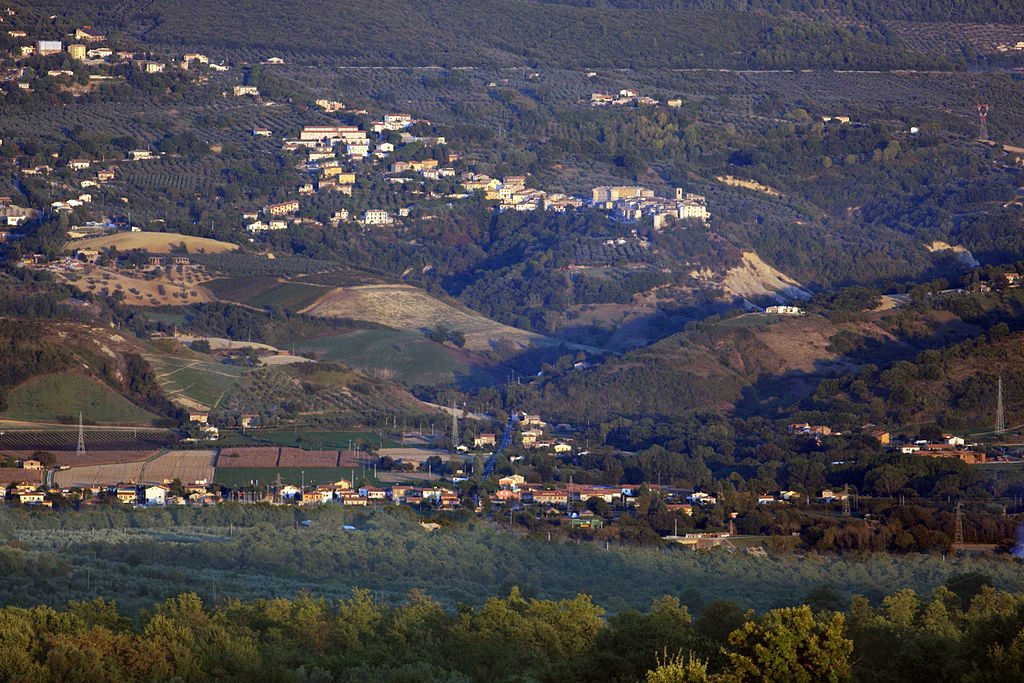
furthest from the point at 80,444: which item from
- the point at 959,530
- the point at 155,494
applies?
the point at 959,530

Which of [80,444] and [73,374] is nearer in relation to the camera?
[80,444]

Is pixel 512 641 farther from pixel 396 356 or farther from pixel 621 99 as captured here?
pixel 621 99

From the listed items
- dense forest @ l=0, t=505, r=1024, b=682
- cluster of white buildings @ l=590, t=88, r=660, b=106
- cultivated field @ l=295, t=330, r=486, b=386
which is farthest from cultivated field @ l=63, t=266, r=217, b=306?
cluster of white buildings @ l=590, t=88, r=660, b=106

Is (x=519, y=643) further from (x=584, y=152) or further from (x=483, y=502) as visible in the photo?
(x=584, y=152)

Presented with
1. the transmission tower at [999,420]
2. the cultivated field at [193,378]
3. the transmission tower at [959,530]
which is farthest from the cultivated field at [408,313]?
the transmission tower at [959,530]

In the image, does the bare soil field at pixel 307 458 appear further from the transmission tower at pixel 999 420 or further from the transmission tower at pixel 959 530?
the transmission tower at pixel 959 530

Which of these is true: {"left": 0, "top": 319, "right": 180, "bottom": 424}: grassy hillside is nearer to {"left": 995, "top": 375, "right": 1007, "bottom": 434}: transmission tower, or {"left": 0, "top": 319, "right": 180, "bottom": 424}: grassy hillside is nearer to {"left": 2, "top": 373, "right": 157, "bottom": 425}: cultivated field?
{"left": 2, "top": 373, "right": 157, "bottom": 425}: cultivated field
